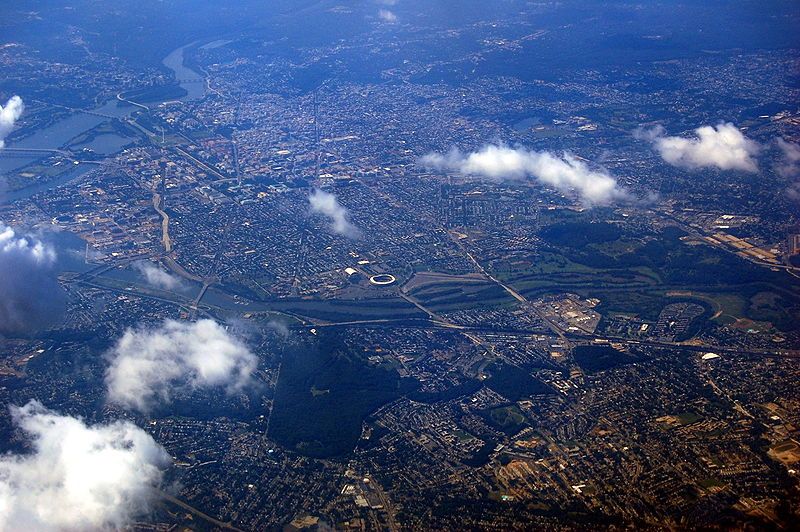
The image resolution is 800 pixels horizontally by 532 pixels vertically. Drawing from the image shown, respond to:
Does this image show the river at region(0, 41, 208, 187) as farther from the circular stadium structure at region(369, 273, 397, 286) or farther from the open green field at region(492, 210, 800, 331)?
the open green field at region(492, 210, 800, 331)

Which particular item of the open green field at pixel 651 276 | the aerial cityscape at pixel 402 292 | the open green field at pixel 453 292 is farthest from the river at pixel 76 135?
the open green field at pixel 651 276

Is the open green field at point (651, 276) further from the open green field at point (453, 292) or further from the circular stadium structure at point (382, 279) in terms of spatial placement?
the circular stadium structure at point (382, 279)

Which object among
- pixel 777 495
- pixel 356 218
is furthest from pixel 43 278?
pixel 777 495

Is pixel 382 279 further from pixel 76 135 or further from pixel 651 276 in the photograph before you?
pixel 76 135

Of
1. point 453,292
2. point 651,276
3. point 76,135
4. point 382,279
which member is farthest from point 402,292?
point 76,135

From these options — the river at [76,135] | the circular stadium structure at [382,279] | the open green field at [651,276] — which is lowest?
the open green field at [651,276]

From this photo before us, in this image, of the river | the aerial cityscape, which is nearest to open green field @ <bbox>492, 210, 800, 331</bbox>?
the aerial cityscape
